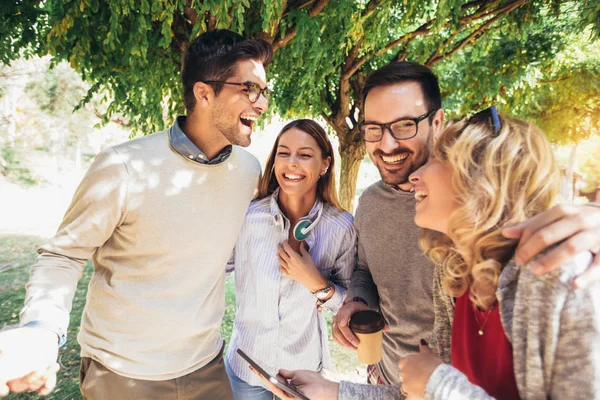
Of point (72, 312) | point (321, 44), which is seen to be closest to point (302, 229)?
point (321, 44)

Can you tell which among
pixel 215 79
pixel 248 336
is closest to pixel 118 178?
pixel 215 79

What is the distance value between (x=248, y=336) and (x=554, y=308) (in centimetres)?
200

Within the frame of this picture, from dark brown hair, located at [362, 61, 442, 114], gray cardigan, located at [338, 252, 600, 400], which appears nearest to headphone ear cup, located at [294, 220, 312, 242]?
dark brown hair, located at [362, 61, 442, 114]

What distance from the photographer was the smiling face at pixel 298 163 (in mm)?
2625

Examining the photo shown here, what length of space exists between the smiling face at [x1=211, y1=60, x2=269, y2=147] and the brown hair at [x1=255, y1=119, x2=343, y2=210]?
1.25ft

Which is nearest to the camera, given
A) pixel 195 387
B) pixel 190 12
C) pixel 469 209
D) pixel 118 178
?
pixel 469 209

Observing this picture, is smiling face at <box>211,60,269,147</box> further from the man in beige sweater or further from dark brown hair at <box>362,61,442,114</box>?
dark brown hair at <box>362,61,442,114</box>

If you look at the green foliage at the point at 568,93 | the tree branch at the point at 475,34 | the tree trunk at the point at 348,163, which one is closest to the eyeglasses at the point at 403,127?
the tree branch at the point at 475,34

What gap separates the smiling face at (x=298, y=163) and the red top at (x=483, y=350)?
1.47m

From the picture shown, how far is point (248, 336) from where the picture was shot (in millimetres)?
2525

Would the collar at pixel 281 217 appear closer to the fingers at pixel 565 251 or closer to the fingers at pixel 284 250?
the fingers at pixel 284 250

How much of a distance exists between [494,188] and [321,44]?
387cm

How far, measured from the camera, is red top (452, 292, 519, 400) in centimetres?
113

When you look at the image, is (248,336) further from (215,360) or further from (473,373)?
(473,373)
